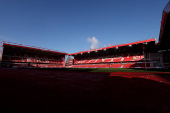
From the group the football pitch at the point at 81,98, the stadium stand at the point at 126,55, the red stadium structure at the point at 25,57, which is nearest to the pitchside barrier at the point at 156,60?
the stadium stand at the point at 126,55

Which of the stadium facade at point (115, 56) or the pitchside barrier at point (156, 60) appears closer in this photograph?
the pitchside barrier at point (156, 60)

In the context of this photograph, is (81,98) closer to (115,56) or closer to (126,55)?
(126,55)

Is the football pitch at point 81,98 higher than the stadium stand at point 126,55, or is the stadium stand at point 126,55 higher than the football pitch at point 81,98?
the stadium stand at point 126,55

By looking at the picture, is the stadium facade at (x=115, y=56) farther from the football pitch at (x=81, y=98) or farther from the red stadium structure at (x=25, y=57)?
the football pitch at (x=81, y=98)

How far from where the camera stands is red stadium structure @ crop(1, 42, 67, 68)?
1042 inches

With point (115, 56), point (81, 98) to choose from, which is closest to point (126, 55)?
point (115, 56)

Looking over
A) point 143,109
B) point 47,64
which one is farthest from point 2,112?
point 47,64

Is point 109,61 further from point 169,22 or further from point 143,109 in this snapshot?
point 143,109

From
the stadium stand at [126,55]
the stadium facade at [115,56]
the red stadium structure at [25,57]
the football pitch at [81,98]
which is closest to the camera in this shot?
the football pitch at [81,98]

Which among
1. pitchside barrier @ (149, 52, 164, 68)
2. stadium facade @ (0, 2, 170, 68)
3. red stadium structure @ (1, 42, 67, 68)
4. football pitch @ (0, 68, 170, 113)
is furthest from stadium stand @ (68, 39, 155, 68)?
football pitch @ (0, 68, 170, 113)

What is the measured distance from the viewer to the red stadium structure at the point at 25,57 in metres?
26.5

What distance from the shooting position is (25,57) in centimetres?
3170

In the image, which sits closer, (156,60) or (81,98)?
(81,98)

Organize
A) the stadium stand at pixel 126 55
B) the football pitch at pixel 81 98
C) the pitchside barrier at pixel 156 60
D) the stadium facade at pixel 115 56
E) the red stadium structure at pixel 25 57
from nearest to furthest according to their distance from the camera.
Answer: the football pitch at pixel 81 98, the pitchside barrier at pixel 156 60, the stadium facade at pixel 115 56, the stadium stand at pixel 126 55, the red stadium structure at pixel 25 57
